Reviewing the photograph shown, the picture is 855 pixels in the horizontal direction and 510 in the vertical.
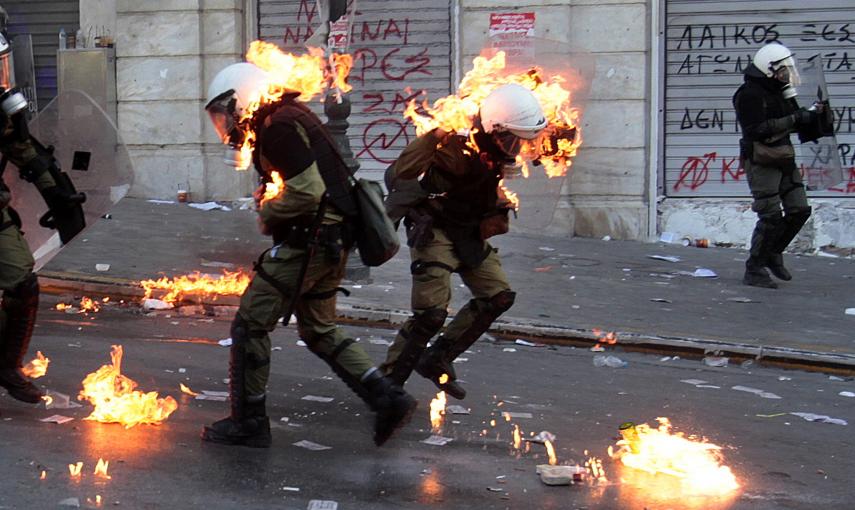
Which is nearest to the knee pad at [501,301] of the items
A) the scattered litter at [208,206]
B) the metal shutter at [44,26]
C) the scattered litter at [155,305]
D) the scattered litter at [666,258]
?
the scattered litter at [155,305]

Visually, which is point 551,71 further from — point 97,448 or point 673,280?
point 97,448

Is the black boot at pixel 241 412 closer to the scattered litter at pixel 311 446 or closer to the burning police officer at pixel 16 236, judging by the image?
the scattered litter at pixel 311 446

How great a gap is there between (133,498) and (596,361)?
3882 mm

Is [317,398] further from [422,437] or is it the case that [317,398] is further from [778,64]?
[778,64]

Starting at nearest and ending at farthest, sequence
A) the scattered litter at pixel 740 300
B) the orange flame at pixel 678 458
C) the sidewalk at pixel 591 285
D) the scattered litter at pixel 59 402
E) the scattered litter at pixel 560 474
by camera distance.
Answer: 1. the scattered litter at pixel 560 474
2. the orange flame at pixel 678 458
3. the scattered litter at pixel 59 402
4. the sidewalk at pixel 591 285
5. the scattered litter at pixel 740 300

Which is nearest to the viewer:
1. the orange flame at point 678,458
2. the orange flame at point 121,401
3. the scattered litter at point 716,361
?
the orange flame at point 678,458

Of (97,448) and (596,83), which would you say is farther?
(596,83)

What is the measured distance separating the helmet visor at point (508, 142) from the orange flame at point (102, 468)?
2361 mm

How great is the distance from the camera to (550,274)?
34.8 ft

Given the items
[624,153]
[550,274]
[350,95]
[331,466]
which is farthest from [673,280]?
[331,466]

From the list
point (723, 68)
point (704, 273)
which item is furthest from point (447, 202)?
point (723, 68)

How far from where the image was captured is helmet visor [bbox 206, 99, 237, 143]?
16.9ft

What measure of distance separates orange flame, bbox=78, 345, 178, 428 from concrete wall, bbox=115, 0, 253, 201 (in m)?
7.30

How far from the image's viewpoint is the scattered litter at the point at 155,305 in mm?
8812
